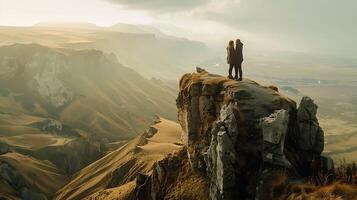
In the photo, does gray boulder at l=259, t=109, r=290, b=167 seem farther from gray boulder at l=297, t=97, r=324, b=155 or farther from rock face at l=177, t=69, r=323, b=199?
gray boulder at l=297, t=97, r=324, b=155

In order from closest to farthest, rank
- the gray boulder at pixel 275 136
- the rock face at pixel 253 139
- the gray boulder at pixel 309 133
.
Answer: the gray boulder at pixel 275 136, the rock face at pixel 253 139, the gray boulder at pixel 309 133

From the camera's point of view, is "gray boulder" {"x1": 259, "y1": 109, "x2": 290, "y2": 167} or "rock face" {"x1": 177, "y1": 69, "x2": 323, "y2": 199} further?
"rock face" {"x1": 177, "y1": 69, "x2": 323, "y2": 199}

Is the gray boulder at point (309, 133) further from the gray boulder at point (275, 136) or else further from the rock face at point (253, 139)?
the gray boulder at point (275, 136)

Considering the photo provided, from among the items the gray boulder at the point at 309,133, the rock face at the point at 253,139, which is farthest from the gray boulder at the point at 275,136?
the gray boulder at the point at 309,133

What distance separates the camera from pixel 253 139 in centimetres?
3612

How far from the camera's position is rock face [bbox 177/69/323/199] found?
3425 cm

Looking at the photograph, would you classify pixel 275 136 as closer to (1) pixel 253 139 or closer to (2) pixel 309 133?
(1) pixel 253 139

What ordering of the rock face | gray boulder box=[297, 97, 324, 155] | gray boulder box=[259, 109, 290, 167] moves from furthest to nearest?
gray boulder box=[297, 97, 324, 155], the rock face, gray boulder box=[259, 109, 290, 167]

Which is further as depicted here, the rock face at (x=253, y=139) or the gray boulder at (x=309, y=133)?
the gray boulder at (x=309, y=133)

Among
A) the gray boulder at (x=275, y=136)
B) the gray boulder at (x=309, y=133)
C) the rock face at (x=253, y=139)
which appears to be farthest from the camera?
the gray boulder at (x=309, y=133)

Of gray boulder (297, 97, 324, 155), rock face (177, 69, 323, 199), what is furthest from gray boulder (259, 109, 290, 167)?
gray boulder (297, 97, 324, 155)

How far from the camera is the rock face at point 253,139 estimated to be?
34250 mm

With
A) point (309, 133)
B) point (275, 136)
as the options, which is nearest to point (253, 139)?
point (275, 136)

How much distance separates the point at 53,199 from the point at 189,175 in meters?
90.9
